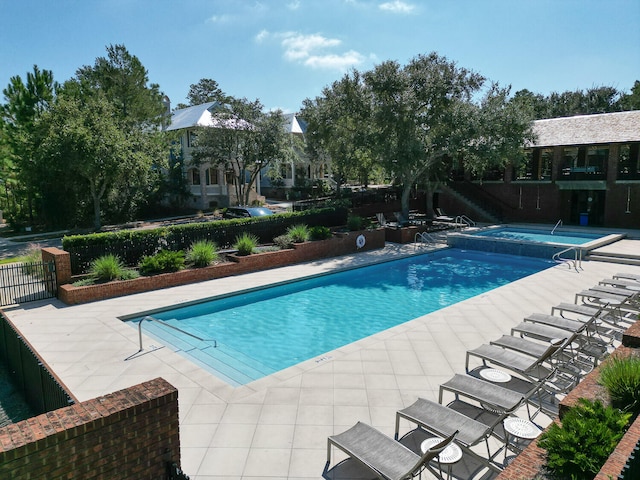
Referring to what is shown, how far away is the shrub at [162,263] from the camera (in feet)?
44.7

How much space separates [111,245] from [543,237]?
21.3 metres

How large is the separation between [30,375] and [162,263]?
726 centimetres

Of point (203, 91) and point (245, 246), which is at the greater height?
point (203, 91)

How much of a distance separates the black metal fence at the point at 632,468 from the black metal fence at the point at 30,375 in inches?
206

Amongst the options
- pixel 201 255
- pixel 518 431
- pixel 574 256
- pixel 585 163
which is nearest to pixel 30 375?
pixel 518 431

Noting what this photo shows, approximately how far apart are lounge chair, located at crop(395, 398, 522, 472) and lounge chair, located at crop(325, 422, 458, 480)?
258mm

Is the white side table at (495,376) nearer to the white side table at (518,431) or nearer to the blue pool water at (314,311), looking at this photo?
the white side table at (518,431)

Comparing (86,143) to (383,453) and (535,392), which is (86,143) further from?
(535,392)

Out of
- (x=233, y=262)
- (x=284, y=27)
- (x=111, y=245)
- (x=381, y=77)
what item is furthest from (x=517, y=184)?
(x=111, y=245)

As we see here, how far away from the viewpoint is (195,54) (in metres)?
24.0

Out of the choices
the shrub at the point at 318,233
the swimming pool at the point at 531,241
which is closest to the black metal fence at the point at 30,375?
the shrub at the point at 318,233

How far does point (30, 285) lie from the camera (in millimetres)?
13266

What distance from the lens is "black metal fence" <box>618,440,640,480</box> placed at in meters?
3.24

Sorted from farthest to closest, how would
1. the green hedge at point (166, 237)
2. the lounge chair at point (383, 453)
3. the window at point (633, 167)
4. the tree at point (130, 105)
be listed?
the tree at point (130, 105), the window at point (633, 167), the green hedge at point (166, 237), the lounge chair at point (383, 453)
